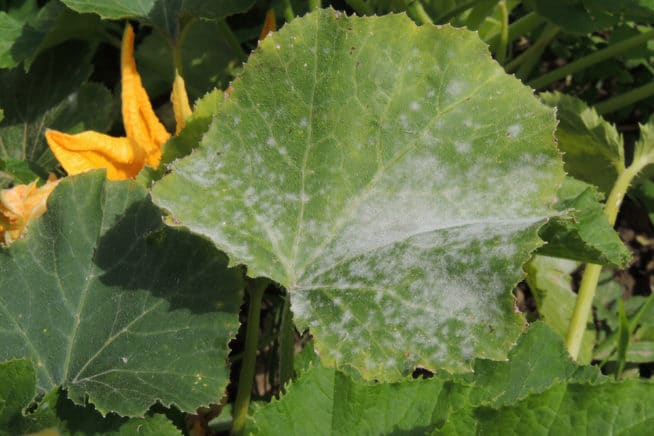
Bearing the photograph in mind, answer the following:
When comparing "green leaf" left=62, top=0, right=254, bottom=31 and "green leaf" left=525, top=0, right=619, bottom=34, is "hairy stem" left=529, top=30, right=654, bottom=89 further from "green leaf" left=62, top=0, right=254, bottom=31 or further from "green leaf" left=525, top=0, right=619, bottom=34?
"green leaf" left=62, top=0, right=254, bottom=31

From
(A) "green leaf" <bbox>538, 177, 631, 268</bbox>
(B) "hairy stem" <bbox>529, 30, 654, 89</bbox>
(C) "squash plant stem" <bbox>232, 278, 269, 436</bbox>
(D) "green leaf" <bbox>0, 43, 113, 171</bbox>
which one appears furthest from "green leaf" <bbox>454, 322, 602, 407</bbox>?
(D) "green leaf" <bbox>0, 43, 113, 171</bbox>

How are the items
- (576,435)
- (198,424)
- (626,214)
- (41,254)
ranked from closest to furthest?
(576,435), (41,254), (198,424), (626,214)

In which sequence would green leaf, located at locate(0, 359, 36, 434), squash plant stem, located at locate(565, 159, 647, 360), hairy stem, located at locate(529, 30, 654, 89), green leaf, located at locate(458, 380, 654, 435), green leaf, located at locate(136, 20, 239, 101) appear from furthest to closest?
1. green leaf, located at locate(136, 20, 239, 101)
2. hairy stem, located at locate(529, 30, 654, 89)
3. squash plant stem, located at locate(565, 159, 647, 360)
4. green leaf, located at locate(0, 359, 36, 434)
5. green leaf, located at locate(458, 380, 654, 435)

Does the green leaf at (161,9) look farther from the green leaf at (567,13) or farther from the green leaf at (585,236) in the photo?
the green leaf at (585,236)

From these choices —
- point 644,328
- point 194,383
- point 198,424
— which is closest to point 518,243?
point 194,383

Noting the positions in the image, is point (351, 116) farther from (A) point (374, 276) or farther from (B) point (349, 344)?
(B) point (349, 344)

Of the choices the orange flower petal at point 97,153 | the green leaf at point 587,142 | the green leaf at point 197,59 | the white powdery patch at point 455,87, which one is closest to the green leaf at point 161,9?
the orange flower petal at point 97,153
